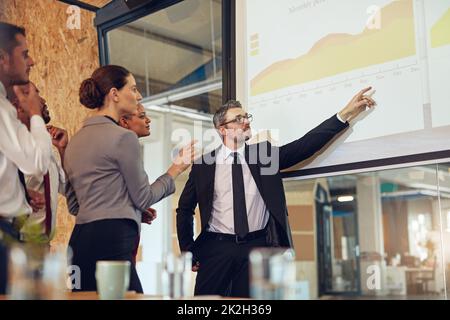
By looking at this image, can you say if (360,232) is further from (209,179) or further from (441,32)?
(441,32)

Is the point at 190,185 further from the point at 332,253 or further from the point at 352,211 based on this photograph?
the point at 332,253

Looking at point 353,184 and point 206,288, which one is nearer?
point 206,288

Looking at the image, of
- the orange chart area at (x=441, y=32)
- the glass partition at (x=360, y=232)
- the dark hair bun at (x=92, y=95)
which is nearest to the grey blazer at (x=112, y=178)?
the dark hair bun at (x=92, y=95)

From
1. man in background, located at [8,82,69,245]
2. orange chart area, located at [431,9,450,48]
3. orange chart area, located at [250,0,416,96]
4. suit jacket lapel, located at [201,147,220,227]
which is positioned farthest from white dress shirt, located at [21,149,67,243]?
orange chart area, located at [431,9,450,48]

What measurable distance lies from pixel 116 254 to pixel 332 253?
5.46 meters

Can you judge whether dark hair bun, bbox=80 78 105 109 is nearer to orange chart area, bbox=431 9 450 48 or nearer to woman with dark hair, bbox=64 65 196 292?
woman with dark hair, bbox=64 65 196 292

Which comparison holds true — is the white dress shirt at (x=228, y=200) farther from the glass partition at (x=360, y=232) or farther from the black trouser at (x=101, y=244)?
the glass partition at (x=360, y=232)

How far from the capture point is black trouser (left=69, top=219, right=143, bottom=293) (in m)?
1.84

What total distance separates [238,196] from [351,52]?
76cm

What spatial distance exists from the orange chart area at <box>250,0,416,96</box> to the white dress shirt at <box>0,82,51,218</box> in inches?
50.8

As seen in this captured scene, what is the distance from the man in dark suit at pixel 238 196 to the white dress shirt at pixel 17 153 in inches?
36.5
